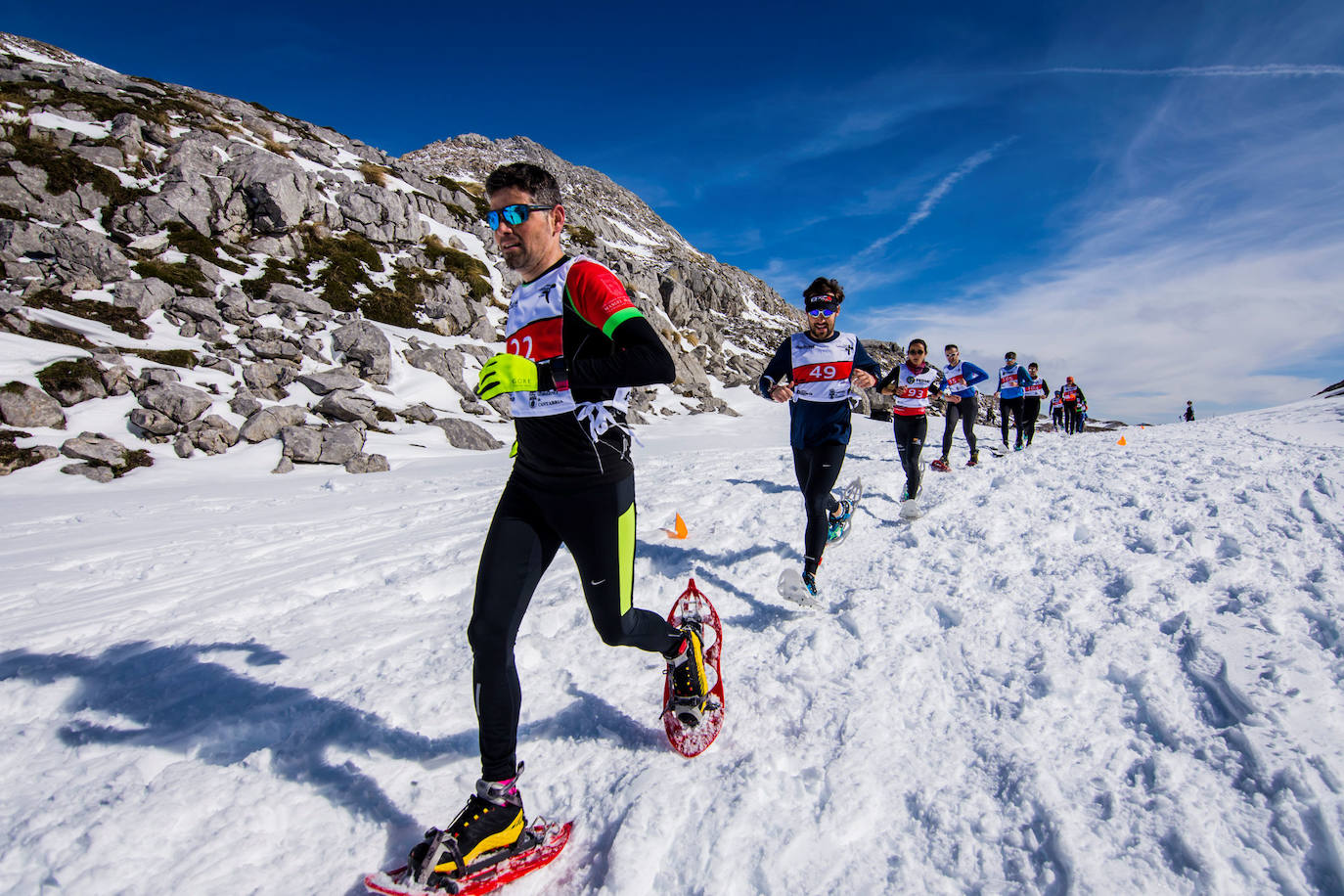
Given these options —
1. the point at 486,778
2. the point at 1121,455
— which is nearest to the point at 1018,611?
the point at 486,778

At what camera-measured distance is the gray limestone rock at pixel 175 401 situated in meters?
15.3

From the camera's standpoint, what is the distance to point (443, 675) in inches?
160

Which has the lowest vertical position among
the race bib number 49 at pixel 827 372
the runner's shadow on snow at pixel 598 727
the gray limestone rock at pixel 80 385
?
the runner's shadow on snow at pixel 598 727

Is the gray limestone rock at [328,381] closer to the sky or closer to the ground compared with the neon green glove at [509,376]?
closer to the sky

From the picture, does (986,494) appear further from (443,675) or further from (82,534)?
(82,534)

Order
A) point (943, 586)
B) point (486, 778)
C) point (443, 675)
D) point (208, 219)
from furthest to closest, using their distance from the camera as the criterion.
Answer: point (208, 219), point (943, 586), point (443, 675), point (486, 778)

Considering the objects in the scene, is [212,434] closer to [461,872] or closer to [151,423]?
[151,423]

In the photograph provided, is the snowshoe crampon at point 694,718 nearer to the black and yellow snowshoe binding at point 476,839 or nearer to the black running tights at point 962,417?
the black and yellow snowshoe binding at point 476,839

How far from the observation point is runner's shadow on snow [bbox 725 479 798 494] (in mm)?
9832

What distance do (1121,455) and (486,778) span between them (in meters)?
12.0

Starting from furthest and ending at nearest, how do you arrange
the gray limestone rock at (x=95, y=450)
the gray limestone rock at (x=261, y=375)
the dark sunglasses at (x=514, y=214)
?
the gray limestone rock at (x=261, y=375) < the gray limestone rock at (x=95, y=450) < the dark sunglasses at (x=514, y=214)

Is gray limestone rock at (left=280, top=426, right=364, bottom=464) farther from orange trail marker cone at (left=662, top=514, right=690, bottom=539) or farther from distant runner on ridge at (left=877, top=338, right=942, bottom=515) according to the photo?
distant runner on ridge at (left=877, top=338, right=942, bottom=515)

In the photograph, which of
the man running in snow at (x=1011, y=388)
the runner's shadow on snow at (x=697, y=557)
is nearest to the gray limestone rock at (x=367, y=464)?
the runner's shadow on snow at (x=697, y=557)

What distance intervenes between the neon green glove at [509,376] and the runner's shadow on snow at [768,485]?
749cm
